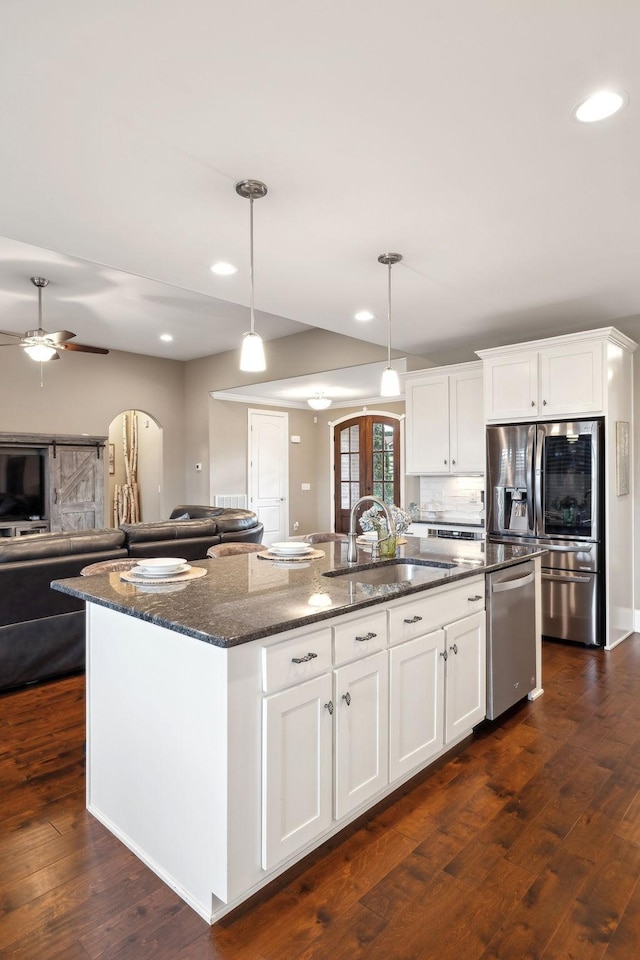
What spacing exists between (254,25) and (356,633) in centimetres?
193

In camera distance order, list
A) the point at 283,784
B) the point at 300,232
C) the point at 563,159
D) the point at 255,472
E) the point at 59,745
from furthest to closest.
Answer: the point at 255,472, the point at 300,232, the point at 59,745, the point at 563,159, the point at 283,784

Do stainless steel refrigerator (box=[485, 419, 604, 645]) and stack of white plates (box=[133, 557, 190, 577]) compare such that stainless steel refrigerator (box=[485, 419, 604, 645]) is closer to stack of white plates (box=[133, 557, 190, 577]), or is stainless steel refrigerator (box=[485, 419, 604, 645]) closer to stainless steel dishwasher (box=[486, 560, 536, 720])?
stainless steel dishwasher (box=[486, 560, 536, 720])

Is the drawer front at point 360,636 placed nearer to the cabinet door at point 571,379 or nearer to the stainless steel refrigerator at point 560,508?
the stainless steel refrigerator at point 560,508

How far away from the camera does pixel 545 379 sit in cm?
Answer: 450

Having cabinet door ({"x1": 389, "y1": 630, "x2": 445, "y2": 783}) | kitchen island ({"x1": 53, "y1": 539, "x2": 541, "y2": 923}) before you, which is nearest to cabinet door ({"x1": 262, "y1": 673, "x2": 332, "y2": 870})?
kitchen island ({"x1": 53, "y1": 539, "x2": 541, "y2": 923})

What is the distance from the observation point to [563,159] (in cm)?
229

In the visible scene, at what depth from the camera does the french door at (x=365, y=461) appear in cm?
935

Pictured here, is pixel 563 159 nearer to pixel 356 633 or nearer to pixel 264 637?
pixel 356 633

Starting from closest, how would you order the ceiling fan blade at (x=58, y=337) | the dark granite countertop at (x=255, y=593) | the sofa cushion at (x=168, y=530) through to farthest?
the dark granite countertop at (x=255, y=593), the sofa cushion at (x=168, y=530), the ceiling fan blade at (x=58, y=337)

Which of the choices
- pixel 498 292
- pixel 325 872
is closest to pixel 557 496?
pixel 498 292

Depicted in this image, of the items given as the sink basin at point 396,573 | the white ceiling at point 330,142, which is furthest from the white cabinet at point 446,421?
the sink basin at point 396,573

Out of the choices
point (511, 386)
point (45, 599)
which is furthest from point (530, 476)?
point (45, 599)

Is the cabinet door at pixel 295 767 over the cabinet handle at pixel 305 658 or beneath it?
beneath

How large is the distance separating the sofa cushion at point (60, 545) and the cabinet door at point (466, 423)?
3.11 m
